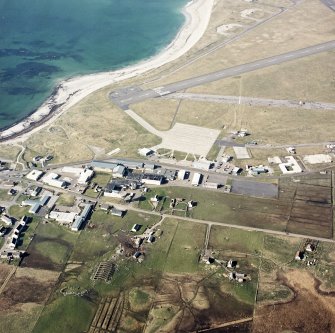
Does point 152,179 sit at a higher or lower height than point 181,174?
higher

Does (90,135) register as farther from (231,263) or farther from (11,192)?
(231,263)

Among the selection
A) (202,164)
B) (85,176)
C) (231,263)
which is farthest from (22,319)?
(202,164)

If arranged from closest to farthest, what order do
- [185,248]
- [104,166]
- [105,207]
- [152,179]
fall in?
[185,248] → [105,207] → [152,179] → [104,166]

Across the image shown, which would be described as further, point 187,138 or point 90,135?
point 90,135

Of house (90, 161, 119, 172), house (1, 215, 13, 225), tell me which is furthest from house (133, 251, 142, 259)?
house (1, 215, 13, 225)

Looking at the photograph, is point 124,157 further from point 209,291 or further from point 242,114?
point 209,291

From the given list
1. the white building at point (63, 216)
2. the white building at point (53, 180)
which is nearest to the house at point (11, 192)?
the white building at point (53, 180)

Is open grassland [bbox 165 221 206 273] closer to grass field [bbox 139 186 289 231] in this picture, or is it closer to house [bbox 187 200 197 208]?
grass field [bbox 139 186 289 231]

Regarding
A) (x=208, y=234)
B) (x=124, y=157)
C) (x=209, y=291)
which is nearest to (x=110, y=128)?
(x=124, y=157)
